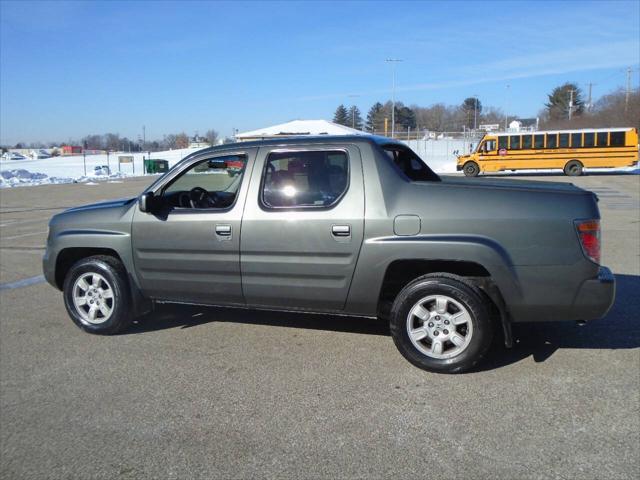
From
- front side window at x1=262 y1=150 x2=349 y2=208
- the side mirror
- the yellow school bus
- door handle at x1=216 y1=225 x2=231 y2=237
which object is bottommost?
door handle at x1=216 y1=225 x2=231 y2=237

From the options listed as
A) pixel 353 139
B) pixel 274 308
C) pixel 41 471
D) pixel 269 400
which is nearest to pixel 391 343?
pixel 274 308

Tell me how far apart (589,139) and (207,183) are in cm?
3062

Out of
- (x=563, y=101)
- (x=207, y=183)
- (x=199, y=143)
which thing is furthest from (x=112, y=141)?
(x=207, y=183)

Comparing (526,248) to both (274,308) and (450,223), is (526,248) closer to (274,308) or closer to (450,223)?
(450,223)

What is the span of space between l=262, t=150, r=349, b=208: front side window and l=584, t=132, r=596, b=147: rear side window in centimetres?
3099

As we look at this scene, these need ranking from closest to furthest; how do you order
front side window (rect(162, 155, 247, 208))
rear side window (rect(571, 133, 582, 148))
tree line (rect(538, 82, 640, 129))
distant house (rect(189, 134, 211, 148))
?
1. front side window (rect(162, 155, 247, 208))
2. rear side window (rect(571, 133, 582, 148))
3. tree line (rect(538, 82, 640, 129))
4. distant house (rect(189, 134, 211, 148))

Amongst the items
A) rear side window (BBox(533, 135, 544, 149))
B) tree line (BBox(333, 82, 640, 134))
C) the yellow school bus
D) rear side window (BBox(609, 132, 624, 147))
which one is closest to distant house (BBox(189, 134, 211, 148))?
tree line (BBox(333, 82, 640, 134))

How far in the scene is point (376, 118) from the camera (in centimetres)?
7931

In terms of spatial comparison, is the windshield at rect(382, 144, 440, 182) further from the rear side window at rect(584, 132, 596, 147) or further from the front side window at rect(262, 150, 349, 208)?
the rear side window at rect(584, 132, 596, 147)

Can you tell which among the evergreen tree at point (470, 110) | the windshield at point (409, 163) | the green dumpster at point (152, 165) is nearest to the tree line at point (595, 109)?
the evergreen tree at point (470, 110)

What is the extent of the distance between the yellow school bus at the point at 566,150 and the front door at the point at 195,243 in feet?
99.6

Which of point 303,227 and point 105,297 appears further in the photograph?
point 105,297

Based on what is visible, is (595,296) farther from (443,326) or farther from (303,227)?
(303,227)

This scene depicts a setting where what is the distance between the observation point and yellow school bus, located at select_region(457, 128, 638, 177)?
31062 millimetres
